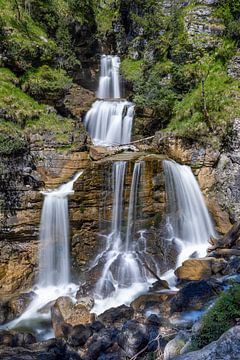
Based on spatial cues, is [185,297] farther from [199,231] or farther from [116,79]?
[116,79]

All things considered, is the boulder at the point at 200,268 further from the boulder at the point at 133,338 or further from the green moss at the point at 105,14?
the green moss at the point at 105,14

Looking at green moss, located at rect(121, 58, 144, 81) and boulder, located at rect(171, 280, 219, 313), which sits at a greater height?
green moss, located at rect(121, 58, 144, 81)

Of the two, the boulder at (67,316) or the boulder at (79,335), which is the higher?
the boulder at (79,335)

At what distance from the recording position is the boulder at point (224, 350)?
4.45 meters

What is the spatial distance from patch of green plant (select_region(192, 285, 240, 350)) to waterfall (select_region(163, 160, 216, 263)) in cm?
835

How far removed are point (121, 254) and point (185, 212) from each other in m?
3.82

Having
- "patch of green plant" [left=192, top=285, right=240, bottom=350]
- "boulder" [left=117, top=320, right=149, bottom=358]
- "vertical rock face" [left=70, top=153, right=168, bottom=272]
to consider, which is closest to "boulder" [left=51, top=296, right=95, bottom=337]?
"boulder" [left=117, top=320, right=149, bottom=358]

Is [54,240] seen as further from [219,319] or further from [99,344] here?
[219,319]

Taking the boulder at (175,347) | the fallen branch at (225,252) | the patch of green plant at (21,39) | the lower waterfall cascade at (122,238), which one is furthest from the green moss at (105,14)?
the boulder at (175,347)

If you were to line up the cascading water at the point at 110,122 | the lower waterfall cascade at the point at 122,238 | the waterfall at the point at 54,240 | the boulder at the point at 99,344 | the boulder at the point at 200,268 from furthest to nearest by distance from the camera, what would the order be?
the cascading water at the point at 110,122, the waterfall at the point at 54,240, the lower waterfall cascade at the point at 122,238, the boulder at the point at 200,268, the boulder at the point at 99,344

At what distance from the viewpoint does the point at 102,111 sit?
2166cm

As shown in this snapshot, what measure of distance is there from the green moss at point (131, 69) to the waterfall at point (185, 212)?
1074cm

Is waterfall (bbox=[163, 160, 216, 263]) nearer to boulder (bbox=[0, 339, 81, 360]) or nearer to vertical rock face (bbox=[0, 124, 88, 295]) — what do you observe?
vertical rock face (bbox=[0, 124, 88, 295])

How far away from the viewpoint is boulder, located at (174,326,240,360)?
14.6 feet
